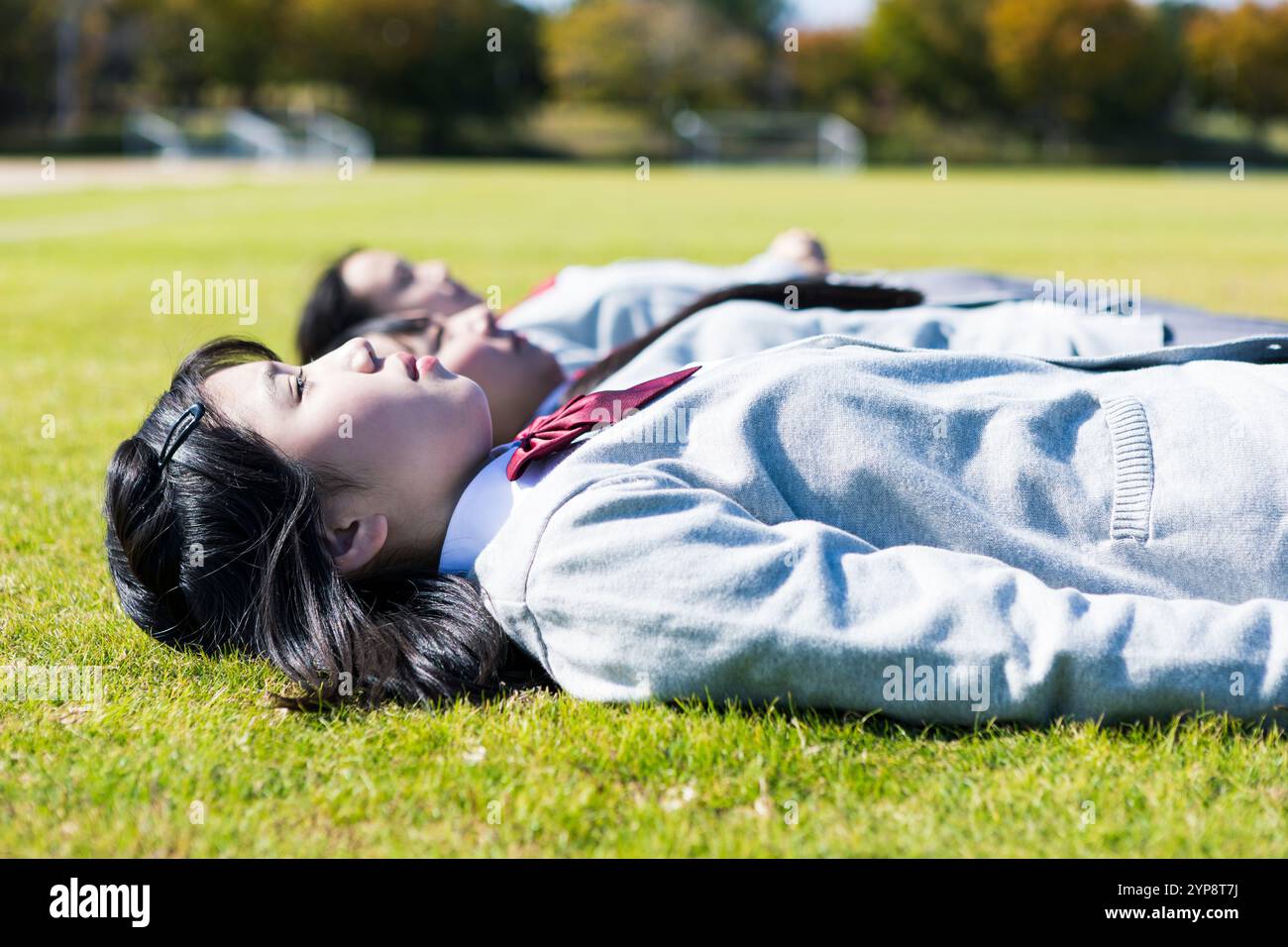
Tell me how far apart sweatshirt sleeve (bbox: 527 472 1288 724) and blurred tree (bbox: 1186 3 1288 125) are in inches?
3124

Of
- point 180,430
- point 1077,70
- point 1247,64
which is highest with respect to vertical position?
point 1247,64

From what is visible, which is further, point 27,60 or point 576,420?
point 27,60

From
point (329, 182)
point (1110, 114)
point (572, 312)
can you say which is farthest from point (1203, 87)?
point (572, 312)

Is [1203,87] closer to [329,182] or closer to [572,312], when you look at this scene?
[329,182]

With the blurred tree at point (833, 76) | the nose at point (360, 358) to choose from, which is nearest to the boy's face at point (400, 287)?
the nose at point (360, 358)

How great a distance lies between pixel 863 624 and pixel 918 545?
311 millimetres

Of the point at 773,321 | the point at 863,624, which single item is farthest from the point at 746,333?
the point at 863,624

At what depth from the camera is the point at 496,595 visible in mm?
2641

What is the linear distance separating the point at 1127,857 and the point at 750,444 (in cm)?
111

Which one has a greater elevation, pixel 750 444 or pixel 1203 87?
pixel 1203 87

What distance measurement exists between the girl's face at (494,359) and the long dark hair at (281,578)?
4.85 ft

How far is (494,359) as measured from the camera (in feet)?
14.1

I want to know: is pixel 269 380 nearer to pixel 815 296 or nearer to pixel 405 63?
pixel 815 296

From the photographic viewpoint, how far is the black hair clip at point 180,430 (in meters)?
2.75
